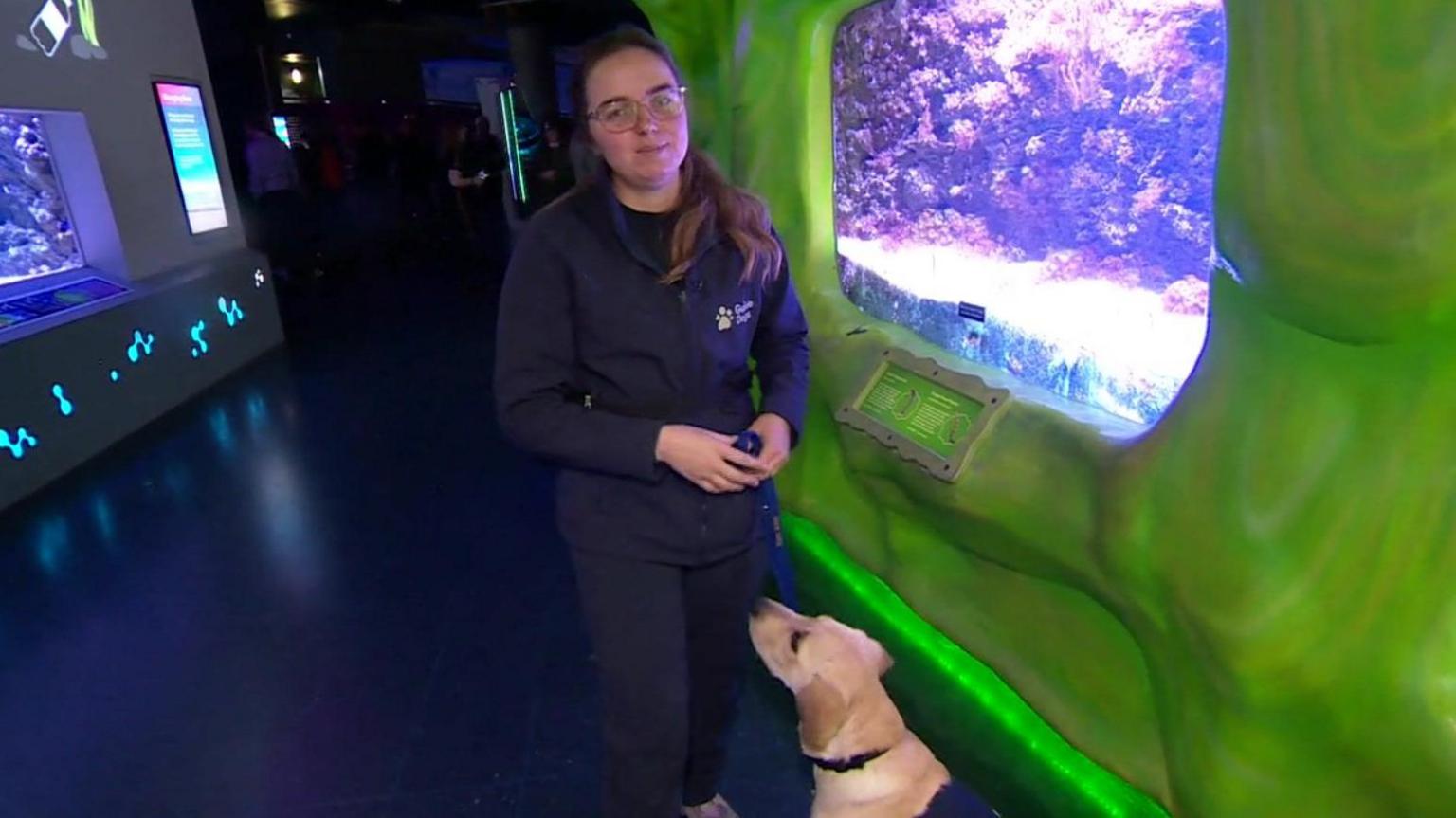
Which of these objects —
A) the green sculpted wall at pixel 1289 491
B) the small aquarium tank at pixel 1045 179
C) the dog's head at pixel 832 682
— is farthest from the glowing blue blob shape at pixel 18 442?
the green sculpted wall at pixel 1289 491

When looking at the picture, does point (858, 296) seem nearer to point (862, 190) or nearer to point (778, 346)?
point (862, 190)

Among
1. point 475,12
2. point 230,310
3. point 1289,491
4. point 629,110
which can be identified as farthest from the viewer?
point 475,12

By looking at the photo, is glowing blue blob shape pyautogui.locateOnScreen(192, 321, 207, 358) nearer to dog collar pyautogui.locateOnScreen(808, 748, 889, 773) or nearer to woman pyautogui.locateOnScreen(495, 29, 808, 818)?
woman pyautogui.locateOnScreen(495, 29, 808, 818)

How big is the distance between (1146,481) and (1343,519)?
31 cm

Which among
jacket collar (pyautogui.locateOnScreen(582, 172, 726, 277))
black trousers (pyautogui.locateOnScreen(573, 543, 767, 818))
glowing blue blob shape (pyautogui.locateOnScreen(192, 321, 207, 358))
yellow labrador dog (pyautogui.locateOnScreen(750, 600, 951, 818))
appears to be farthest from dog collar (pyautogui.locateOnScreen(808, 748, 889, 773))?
glowing blue blob shape (pyautogui.locateOnScreen(192, 321, 207, 358))

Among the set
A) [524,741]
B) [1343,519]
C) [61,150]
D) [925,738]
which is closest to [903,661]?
[925,738]

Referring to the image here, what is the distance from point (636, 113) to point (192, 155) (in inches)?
234

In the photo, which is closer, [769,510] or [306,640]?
[769,510]

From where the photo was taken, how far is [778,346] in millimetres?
1668

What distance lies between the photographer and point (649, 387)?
1.46 m

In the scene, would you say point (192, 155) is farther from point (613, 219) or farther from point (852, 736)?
point (852, 736)

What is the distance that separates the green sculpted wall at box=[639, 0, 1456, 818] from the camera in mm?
1077

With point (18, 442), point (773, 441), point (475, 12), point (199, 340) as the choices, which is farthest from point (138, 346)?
point (475, 12)

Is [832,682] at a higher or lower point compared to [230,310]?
higher
